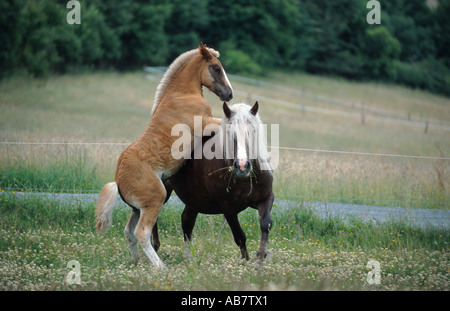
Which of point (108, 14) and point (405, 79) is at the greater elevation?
point (108, 14)

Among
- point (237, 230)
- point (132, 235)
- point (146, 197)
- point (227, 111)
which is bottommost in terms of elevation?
point (132, 235)

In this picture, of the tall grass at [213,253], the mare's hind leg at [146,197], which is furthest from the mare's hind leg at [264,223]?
the mare's hind leg at [146,197]

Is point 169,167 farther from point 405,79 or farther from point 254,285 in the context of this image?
point 405,79

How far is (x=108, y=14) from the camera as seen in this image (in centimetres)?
4838

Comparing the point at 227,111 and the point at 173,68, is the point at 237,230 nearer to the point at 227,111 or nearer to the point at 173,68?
the point at 227,111

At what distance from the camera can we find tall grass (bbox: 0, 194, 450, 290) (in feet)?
19.7

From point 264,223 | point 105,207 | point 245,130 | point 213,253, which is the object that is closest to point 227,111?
point 245,130

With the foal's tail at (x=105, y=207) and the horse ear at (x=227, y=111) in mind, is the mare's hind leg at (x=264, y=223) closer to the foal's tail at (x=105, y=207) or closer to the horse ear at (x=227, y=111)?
the horse ear at (x=227, y=111)

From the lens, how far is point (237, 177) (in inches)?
266

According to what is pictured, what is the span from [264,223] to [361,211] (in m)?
4.38

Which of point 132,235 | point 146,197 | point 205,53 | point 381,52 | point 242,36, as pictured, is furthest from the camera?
point 381,52
